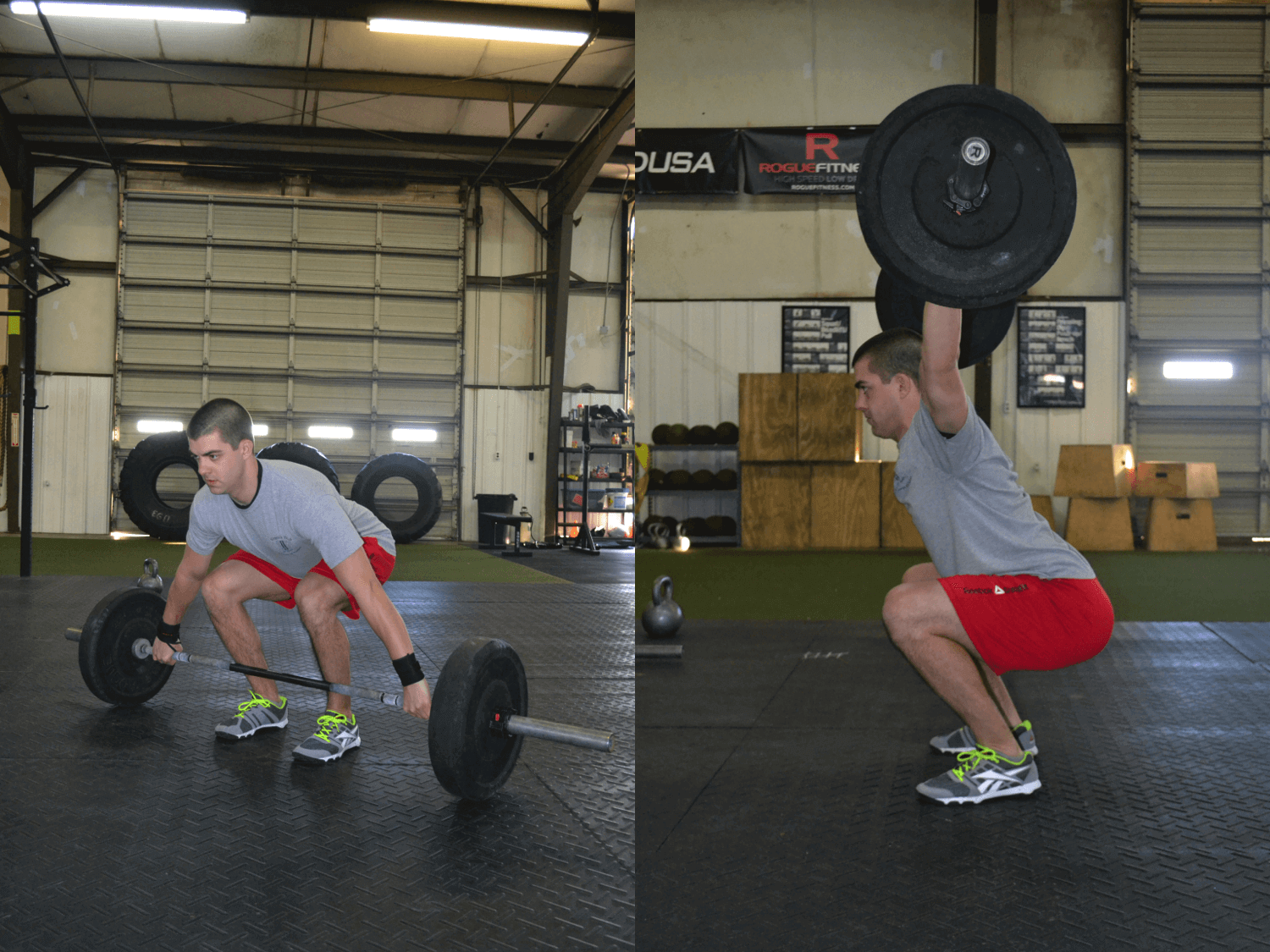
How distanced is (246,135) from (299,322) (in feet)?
6.05

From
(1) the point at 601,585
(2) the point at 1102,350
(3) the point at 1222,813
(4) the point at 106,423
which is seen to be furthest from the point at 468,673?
(4) the point at 106,423

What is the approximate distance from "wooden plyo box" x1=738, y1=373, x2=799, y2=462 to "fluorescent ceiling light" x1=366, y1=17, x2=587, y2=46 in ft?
9.73

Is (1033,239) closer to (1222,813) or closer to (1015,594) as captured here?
(1015,594)

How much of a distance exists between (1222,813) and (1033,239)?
0.94 m

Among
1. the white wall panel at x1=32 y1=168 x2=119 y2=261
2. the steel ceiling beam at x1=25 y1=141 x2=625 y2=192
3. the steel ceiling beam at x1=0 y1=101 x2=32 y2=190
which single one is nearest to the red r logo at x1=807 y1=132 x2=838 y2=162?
the steel ceiling beam at x1=25 y1=141 x2=625 y2=192

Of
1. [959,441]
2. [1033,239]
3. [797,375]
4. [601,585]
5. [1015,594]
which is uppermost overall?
[797,375]

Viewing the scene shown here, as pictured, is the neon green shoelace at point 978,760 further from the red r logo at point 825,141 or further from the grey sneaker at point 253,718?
the red r logo at point 825,141

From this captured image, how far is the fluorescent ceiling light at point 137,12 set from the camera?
6539mm

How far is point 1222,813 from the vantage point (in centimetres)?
148

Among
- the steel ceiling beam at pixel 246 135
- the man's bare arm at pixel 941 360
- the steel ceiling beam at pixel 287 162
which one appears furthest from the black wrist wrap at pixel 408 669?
the steel ceiling beam at pixel 287 162

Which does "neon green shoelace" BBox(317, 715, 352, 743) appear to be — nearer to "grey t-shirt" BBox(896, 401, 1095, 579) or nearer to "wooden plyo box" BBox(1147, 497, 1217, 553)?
"grey t-shirt" BBox(896, 401, 1095, 579)

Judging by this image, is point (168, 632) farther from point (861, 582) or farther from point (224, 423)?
point (861, 582)

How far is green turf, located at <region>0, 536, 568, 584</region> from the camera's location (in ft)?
19.7

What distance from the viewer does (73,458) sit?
958cm
